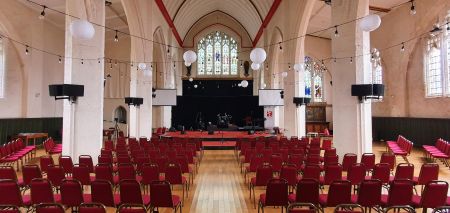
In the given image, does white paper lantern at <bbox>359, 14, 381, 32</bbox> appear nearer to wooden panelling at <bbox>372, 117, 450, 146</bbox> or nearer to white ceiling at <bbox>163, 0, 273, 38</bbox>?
wooden panelling at <bbox>372, 117, 450, 146</bbox>

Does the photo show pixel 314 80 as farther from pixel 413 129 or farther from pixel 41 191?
pixel 41 191

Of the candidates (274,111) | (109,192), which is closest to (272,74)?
(274,111)

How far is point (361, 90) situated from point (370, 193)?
243 inches

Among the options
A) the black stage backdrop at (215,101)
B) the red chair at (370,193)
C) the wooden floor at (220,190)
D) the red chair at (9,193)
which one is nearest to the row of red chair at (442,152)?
the wooden floor at (220,190)

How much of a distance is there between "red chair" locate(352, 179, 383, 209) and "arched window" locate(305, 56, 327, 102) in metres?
A: 24.0

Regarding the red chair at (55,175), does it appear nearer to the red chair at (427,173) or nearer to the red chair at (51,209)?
the red chair at (51,209)

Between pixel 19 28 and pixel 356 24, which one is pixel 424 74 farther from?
pixel 19 28

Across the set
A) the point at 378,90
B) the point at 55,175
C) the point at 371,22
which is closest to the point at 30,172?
the point at 55,175

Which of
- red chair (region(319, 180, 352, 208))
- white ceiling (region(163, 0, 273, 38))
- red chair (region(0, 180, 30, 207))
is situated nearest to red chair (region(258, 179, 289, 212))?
red chair (region(319, 180, 352, 208))

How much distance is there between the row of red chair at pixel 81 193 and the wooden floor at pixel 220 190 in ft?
4.97

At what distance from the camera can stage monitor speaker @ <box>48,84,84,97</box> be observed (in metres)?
10.6

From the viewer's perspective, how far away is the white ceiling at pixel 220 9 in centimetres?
2563

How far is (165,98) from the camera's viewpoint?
71.0ft

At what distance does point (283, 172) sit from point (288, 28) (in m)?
13.8
